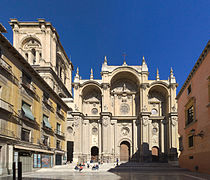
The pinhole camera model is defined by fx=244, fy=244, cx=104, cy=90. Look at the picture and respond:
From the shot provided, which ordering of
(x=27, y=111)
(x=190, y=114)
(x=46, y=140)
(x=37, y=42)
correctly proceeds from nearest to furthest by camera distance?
1. (x=27, y=111)
2. (x=190, y=114)
3. (x=46, y=140)
4. (x=37, y=42)

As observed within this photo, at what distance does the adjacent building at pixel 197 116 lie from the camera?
65.6ft

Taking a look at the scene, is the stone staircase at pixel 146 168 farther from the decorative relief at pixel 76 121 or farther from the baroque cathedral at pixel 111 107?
the decorative relief at pixel 76 121

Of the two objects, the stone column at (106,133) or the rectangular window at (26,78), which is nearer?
the rectangular window at (26,78)

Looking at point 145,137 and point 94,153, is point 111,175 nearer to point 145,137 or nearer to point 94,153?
point 145,137

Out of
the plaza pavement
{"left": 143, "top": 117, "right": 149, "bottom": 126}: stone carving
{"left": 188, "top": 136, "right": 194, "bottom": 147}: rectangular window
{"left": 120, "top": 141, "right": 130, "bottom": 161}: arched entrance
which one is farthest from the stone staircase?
{"left": 120, "top": 141, "right": 130, "bottom": 161}: arched entrance

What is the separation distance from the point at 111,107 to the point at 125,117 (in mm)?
3393

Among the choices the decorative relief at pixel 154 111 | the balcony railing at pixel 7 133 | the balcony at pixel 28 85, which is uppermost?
the balcony at pixel 28 85

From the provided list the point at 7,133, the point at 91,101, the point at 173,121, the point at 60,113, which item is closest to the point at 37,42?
the point at 91,101

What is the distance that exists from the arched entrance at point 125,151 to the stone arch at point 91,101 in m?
7.79

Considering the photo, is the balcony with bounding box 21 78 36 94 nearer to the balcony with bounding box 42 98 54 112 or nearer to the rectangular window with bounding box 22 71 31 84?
the rectangular window with bounding box 22 71 31 84

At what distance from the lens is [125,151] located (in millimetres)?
47281

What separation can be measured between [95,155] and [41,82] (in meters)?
24.3

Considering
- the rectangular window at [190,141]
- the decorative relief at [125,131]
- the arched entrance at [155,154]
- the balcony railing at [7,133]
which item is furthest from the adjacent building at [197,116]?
the decorative relief at [125,131]

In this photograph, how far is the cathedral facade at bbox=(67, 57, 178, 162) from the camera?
44906 mm
